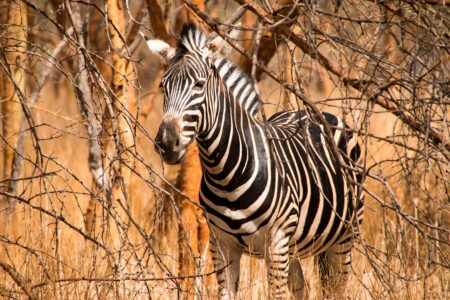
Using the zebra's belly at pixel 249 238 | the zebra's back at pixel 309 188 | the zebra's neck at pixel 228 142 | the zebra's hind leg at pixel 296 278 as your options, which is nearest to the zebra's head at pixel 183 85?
the zebra's neck at pixel 228 142

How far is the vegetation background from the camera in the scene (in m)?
3.05

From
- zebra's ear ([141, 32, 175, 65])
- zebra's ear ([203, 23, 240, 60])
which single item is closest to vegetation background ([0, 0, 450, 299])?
zebra's ear ([203, 23, 240, 60])

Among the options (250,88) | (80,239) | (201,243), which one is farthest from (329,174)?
(80,239)

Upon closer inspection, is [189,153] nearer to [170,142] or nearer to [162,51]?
[162,51]

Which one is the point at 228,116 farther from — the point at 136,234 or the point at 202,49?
the point at 136,234

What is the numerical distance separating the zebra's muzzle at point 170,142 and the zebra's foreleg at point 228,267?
0.86m

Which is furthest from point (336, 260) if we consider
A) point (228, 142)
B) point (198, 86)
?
point (198, 86)

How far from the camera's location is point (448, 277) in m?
4.61

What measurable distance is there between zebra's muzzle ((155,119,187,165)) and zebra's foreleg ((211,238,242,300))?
2.81ft

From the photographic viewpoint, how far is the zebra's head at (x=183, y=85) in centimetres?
399

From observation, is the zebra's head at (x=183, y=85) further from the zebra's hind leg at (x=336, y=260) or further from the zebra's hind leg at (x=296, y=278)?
the zebra's hind leg at (x=336, y=260)

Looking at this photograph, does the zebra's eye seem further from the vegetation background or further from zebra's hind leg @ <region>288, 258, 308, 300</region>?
zebra's hind leg @ <region>288, 258, 308, 300</region>

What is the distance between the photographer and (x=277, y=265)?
4.42m

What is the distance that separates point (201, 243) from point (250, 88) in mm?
1418
